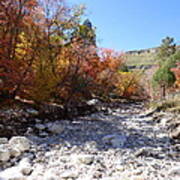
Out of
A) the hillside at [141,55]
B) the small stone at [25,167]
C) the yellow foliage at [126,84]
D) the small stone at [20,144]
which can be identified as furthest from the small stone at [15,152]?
the hillside at [141,55]

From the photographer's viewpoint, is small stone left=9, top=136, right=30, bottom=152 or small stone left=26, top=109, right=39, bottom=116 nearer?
small stone left=9, top=136, right=30, bottom=152

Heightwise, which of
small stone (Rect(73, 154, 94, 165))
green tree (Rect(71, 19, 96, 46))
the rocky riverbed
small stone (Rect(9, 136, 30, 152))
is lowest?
the rocky riverbed

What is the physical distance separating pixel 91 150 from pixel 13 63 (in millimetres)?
3961

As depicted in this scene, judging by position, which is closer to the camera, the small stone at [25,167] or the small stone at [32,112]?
Result: the small stone at [25,167]

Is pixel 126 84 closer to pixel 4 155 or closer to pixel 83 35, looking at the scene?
pixel 83 35

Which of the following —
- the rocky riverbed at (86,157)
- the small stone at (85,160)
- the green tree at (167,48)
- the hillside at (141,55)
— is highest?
the hillside at (141,55)

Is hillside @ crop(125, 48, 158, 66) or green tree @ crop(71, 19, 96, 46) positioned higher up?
hillside @ crop(125, 48, 158, 66)

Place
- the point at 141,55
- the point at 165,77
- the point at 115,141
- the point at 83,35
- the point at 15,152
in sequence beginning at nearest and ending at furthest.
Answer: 1. the point at 15,152
2. the point at 115,141
3. the point at 83,35
4. the point at 165,77
5. the point at 141,55

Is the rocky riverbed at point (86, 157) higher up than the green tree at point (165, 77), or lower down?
lower down

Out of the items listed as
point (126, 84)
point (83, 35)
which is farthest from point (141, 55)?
point (83, 35)

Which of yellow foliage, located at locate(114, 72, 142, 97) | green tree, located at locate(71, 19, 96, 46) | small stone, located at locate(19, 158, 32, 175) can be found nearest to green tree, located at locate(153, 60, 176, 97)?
yellow foliage, located at locate(114, 72, 142, 97)

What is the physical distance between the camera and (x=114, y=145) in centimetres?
411

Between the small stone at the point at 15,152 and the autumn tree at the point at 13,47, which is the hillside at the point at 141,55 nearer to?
the autumn tree at the point at 13,47

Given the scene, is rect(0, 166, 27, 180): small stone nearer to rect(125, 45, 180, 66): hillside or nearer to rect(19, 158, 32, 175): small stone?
rect(19, 158, 32, 175): small stone
